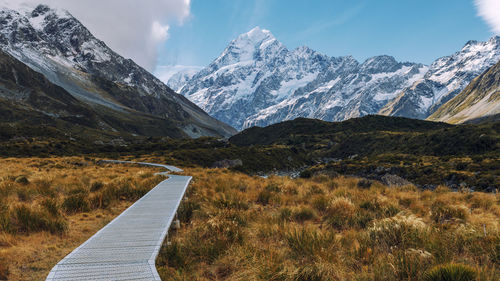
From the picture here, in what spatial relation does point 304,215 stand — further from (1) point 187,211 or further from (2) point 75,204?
(2) point 75,204

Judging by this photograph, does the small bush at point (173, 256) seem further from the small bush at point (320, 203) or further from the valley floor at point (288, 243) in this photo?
the small bush at point (320, 203)

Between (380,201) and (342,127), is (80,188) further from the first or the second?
(342,127)

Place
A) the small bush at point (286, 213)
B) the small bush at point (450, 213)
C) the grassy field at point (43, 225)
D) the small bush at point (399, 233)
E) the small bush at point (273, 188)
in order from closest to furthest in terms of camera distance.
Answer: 1. the grassy field at point (43, 225)
2. the small bush at point (399, 233)
3. the small bush at point (450, 213)
4. the small bush at point (286, 213)
5. the small bush at point (273, 188)

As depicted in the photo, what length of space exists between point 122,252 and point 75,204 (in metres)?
6.36

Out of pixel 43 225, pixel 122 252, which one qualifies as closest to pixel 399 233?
pixel 122 252

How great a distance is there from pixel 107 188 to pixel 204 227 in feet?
26.8

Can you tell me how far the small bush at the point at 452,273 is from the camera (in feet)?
13.9

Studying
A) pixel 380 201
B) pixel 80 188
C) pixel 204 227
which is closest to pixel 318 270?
pixel 204 227

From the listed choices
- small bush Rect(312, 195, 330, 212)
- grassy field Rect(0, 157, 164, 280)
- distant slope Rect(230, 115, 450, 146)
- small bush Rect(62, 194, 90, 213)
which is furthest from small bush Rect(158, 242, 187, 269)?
distant slope Rect(230, 115, 450, 146)

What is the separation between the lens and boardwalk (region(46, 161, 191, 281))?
488 cm

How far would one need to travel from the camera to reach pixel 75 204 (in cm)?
1072

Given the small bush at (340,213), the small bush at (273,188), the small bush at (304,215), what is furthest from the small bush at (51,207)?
the small bush at (273,188)

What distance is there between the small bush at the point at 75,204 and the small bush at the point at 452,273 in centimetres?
1136

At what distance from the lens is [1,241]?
6.72 m
